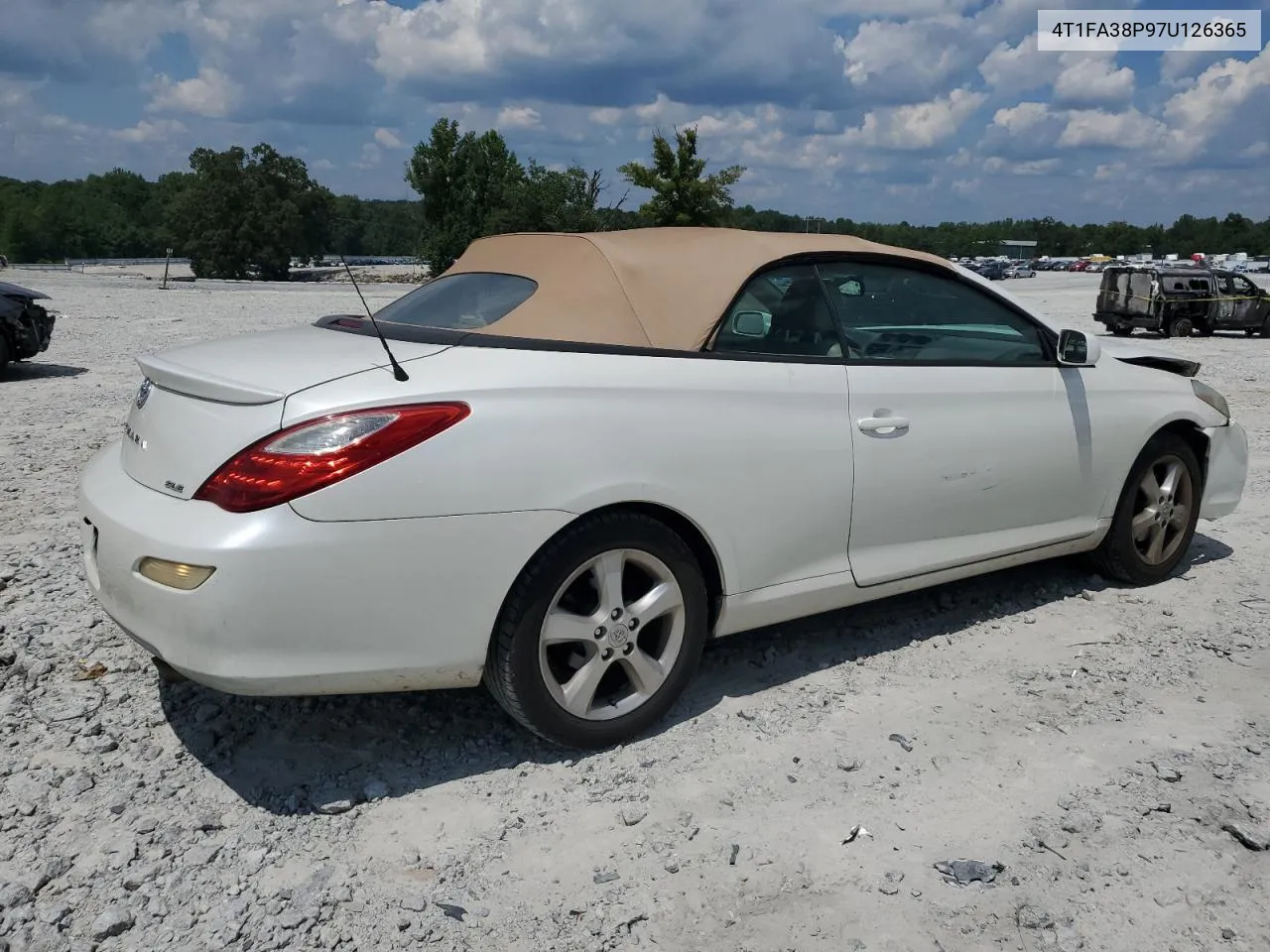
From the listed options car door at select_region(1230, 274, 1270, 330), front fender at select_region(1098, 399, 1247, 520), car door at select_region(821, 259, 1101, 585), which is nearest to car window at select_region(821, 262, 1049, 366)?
car door at select_region(821, 259, 1101, 585)

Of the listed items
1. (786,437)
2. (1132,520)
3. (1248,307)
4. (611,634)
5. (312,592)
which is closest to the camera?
(312,592)

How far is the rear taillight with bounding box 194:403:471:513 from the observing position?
2.63 meters

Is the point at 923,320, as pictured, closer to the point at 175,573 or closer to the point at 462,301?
the point at 462,301

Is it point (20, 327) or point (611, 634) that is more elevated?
point (20, 327)

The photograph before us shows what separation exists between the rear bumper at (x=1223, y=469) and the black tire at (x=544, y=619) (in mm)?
3062

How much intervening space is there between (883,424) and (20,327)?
11.7 metres

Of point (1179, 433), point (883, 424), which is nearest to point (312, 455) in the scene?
point (883, 424)

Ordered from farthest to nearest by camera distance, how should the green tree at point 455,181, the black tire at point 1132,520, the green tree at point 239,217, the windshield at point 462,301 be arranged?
the green tree at point 239,217 < the green tree at point 455,181 < the black tire at point 1132,520 < the windshield at point 462,301

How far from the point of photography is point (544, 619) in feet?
9.76

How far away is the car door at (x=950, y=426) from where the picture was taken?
3.69 metres

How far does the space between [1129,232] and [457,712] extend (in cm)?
14922

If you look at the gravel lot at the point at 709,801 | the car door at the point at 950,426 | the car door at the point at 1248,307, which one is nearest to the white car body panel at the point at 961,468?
the car door at the point at 950,426

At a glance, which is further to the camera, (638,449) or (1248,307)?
(1248,307)

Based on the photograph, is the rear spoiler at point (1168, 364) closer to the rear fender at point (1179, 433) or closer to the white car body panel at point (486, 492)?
the rear fender at point (1179, 433)
